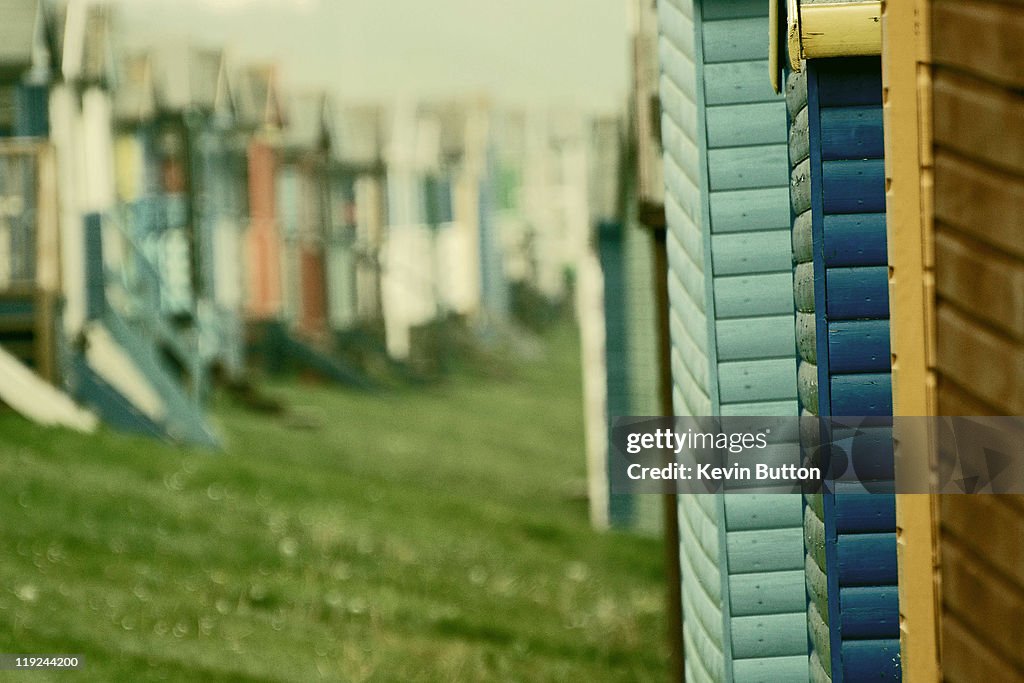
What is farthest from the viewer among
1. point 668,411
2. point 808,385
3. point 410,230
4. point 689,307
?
point 410,230

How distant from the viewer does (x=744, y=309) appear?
239 inches

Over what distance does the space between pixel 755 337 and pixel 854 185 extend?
1.23 metres

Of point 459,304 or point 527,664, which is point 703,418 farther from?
point 459,304

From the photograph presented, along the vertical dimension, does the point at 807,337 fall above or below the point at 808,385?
above

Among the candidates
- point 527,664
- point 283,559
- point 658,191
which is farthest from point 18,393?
point 658,191

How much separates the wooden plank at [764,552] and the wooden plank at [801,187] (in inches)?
53.5

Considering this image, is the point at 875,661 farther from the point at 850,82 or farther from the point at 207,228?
the point at 207,228

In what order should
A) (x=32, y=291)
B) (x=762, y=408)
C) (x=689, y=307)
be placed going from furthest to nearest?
(x=32, y=291), (x=689, y=307), (x=762, y=408)

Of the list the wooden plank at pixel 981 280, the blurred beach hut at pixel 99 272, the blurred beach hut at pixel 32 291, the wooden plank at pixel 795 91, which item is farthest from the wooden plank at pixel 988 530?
the blurred beach hut at pixel 99 272

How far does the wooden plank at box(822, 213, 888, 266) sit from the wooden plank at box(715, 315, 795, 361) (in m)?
1.07

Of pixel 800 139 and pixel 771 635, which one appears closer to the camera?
pixel 800 139

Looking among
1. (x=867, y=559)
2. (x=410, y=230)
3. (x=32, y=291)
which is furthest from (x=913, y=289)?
(x=410, y=230)

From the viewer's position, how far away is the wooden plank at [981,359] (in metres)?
3.05

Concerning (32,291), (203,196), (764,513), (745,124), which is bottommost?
(764,513)
